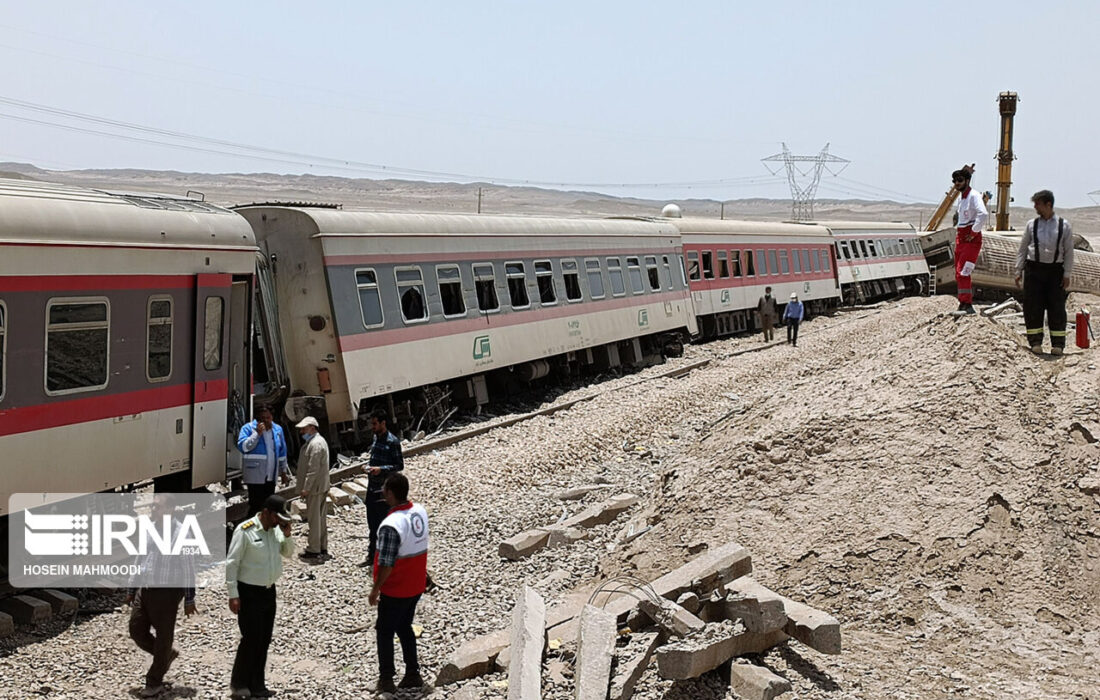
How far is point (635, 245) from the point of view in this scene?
25.0 m

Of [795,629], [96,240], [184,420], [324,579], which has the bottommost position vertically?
[324,579]

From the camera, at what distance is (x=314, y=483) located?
10.4 meters

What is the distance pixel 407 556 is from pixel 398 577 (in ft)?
0.47

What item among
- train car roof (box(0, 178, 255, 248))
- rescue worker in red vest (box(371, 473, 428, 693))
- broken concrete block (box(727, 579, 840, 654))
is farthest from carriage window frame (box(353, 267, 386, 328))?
broken concrete block (box(727, 579, 840, 654))

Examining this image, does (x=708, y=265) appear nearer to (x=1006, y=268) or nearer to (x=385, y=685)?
(x=1006, y=268)

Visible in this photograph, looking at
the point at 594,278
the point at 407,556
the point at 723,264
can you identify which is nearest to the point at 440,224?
the point at 594,278

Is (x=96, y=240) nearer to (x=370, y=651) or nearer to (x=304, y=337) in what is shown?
(x=370, y=651)

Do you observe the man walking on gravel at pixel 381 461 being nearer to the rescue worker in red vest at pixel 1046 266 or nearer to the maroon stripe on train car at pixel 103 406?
the maroon stripe on train car at pixel 103 406

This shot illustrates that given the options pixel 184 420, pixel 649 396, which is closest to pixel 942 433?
pixel 184 420

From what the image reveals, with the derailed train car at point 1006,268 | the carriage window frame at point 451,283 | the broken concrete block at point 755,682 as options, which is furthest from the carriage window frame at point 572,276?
the broken concrete block at point 755,682

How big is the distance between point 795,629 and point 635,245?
723 inches

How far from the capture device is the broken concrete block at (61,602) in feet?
28.4

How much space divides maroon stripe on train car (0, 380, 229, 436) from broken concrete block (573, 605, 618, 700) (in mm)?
4811

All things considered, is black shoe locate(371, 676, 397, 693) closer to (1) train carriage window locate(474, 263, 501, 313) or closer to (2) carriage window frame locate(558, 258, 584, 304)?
(1) train carriage window locate(474, 263, 501, 313)
